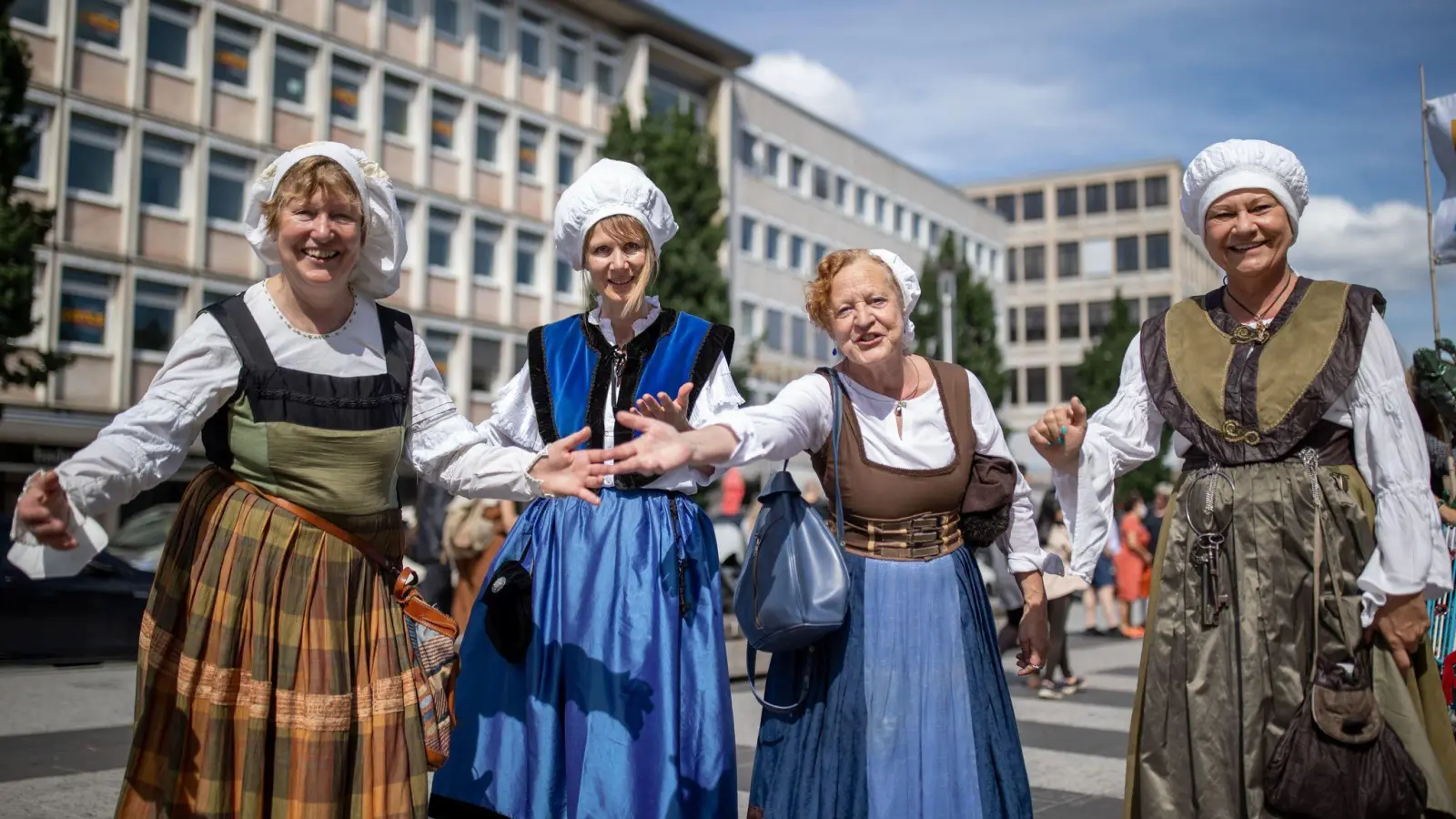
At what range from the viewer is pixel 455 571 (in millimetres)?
9836

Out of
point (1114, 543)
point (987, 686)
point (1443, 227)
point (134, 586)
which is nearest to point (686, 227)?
point (1114, 543)

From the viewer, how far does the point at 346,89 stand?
33.2 metres

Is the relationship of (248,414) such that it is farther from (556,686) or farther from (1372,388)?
(1372,388)

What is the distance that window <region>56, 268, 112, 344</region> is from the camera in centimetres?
2706

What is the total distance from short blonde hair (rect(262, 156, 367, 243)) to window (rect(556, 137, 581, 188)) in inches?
1432

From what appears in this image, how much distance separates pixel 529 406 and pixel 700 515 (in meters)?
0.71

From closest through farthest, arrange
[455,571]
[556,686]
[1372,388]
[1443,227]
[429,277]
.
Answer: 1. [1372,388]
2. [556,686]
3. [1443,227]
4. [455,571]
5. [429,277]

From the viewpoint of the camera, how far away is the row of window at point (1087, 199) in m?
78.9

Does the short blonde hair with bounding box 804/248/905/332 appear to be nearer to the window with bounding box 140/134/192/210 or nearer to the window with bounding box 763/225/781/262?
the window with bounding box 140/134/192/210

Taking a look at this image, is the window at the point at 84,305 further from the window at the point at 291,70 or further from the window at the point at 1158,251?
the window at the point at 1158,251

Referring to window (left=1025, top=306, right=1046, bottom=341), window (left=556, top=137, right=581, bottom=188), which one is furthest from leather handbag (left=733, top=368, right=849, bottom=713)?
window (left=1025, top=306, right=1046, bottom=341)

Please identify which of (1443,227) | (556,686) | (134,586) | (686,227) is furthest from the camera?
(686,227)

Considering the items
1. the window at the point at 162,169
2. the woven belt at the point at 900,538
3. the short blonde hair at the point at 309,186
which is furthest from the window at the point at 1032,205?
the short blonde hair at the point at 309,186

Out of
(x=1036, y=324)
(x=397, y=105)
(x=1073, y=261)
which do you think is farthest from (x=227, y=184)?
(x=1073, y=261)
